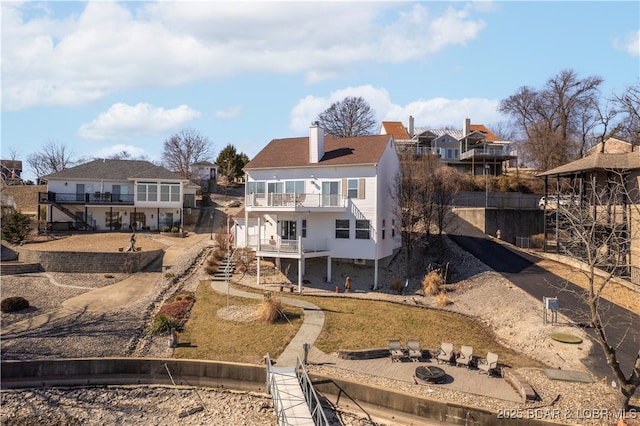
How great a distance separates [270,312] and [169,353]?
16.4ft

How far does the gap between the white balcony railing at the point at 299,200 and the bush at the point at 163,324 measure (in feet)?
32.8

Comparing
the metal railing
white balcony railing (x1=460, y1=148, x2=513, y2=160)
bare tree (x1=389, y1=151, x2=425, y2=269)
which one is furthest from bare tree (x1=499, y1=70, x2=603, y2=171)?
the metal railing

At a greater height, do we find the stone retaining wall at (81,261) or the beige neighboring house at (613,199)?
the beige neighboring house at (613,199)

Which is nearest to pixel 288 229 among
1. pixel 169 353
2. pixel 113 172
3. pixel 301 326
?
pixel 301 326

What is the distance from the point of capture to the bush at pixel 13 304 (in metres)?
22.4

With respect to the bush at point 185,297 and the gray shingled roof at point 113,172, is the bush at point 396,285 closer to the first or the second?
the bush at point 185,297

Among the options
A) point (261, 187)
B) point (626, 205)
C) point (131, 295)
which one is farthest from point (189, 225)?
point (626, 205)

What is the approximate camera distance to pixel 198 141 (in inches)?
2749

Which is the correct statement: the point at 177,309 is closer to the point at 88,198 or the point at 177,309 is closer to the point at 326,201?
the point at 326,201

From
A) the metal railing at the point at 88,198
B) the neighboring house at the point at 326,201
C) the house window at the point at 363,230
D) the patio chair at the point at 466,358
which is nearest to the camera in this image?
the patio chair at the point at 466,358

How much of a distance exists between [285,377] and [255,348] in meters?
3.19

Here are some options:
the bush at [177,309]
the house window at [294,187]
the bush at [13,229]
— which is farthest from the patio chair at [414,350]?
the bush at [13,229]

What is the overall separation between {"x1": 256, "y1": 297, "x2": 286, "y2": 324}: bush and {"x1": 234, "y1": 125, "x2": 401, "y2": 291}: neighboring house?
477 cm

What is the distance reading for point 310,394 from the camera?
14758 millimetres
